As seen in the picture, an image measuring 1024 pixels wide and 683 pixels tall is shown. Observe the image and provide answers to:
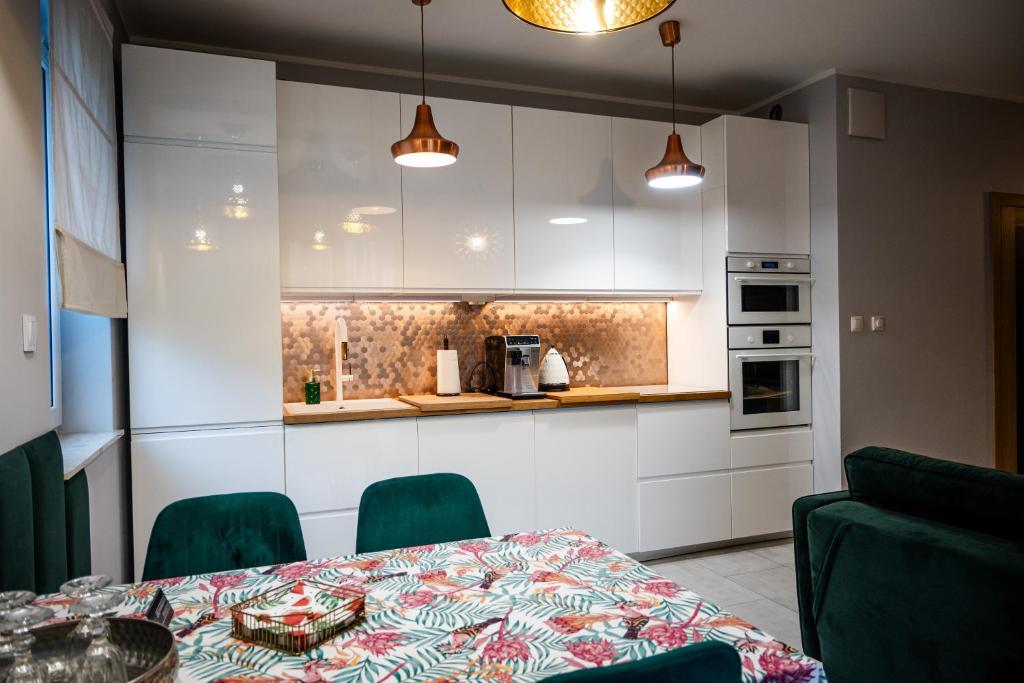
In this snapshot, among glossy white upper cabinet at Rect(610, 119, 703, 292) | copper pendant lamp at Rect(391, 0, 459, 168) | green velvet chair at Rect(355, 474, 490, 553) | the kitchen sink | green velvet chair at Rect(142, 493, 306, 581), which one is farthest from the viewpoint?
glossy white upper cabinet at Rect(610, 119, 703, 292)

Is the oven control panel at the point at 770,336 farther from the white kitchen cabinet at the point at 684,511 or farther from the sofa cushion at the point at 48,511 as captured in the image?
the sofa cushion at the point at 48,511

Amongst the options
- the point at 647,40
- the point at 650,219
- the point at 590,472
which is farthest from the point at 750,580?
the point at 647,40

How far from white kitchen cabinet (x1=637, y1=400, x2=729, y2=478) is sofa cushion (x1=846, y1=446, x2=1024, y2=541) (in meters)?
1.65

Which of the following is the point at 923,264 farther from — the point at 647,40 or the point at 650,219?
the point at 647,40

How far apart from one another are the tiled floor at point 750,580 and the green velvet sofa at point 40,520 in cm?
254

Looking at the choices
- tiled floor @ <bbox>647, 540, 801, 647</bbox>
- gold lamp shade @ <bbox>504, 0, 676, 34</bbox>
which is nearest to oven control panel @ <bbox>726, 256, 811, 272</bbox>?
tiled floor @ <bbox>647, 540, 801, 647</bbox>

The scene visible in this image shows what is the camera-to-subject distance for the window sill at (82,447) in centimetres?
217

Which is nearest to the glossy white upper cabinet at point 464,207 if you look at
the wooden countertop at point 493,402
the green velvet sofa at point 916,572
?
the wooden countertop at point 493,402

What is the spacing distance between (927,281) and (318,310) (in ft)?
11.6

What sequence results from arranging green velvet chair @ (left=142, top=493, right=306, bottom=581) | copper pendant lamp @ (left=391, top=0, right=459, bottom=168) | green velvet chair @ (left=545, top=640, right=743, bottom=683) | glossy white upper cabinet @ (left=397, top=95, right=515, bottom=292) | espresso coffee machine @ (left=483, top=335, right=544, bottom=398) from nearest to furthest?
green velvet chair @ (left=545, top=640, right=743, bottom=683) → green velvet chair @ (left=142, top=493, right=306, bottom=581) → copper pendant lamp @ (left=391, top=0, right=459, bottom=168) → glossy white upper cabinet @ (left=397, top=95, right=515, bottom=292) → espresso coffee machine @ (left=483, top=335, right=544, bottom=398)

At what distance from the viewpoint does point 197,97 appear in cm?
303

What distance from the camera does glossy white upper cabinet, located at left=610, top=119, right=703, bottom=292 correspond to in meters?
3.98

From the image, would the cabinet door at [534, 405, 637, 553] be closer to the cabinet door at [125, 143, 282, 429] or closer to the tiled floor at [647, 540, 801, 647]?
the tiled floor at [647, 540, 801, 647]

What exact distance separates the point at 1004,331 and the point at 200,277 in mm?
4671
